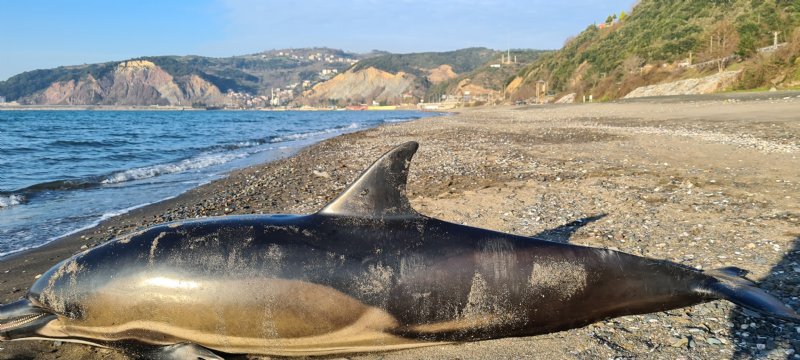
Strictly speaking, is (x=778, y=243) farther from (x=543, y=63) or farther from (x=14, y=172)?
(x=543, y=63)

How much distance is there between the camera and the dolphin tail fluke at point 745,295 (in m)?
3.15

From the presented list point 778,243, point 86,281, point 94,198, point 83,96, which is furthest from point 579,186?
point 83,96

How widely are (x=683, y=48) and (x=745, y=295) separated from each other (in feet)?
189

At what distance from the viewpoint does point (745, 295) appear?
3.38m

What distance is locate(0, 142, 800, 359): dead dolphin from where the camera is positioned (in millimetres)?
3342

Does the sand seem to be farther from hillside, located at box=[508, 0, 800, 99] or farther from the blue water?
hillside, located at box=[508, 0, 800, 99]

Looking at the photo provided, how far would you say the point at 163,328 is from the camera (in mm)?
3416

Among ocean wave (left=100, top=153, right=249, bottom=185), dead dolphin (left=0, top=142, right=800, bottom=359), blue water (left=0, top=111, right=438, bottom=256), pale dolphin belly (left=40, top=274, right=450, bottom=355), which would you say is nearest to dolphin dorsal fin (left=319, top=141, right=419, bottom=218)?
dead dolphin (left=0, top=142, right=800, bottom=359)

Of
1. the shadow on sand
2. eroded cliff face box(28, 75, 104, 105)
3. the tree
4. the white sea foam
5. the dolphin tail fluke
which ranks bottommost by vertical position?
the shadow on sand

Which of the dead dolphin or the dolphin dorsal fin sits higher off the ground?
the dolphin dorsal fin

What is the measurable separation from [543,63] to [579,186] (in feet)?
323

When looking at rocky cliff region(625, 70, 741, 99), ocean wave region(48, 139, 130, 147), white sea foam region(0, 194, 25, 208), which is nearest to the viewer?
white sea foam region(0, 194, 25, 208)

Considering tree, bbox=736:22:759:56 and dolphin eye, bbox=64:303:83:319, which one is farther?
tree, bbox=736:22:759:56

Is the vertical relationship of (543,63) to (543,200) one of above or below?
above
